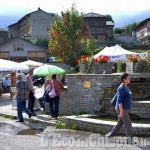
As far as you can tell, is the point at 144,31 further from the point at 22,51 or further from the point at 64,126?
the point at 64,126

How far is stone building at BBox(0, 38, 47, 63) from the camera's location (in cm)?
4981

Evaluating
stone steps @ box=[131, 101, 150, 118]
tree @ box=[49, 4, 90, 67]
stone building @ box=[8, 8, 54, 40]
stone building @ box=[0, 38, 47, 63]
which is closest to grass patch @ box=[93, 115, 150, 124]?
stone steps @ box=[131, 101, 150, 118]

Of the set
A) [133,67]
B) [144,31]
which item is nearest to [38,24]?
[144,31]

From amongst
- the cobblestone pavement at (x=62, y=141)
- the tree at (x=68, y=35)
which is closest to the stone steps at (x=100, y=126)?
the cobblestone pavement at (x=62, y=141)

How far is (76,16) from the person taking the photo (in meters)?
32.3

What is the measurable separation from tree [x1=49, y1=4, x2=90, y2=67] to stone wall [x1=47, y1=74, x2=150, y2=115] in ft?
68.4

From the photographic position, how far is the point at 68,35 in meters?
32.0

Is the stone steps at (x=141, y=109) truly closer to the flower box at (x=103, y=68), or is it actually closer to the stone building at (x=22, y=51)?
the flower box at (x=103, y=68)

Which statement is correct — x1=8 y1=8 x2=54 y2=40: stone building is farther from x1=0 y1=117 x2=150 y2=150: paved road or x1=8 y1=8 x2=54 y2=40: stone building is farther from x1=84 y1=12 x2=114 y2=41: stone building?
x1=0 y1=117 x2=150 y2=150: paved road

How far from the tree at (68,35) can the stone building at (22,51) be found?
58.5 feet

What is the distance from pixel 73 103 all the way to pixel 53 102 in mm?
917

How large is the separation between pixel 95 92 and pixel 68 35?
21874 millimetres

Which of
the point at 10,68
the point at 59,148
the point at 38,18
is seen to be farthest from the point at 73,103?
the point at 38,18

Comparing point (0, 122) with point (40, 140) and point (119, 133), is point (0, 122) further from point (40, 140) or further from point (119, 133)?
point (119, 133)
